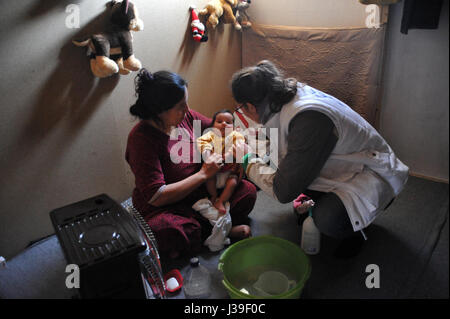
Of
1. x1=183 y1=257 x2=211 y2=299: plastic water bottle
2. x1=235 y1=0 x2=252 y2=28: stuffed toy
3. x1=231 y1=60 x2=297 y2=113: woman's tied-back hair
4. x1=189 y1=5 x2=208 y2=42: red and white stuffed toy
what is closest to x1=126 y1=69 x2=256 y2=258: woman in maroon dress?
x1=183 y1=257 x2=211 y2=299: plastic water bottle

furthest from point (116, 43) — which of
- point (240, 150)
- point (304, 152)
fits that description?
point (304, 152)

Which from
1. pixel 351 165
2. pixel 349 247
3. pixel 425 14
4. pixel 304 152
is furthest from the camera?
pixel 349 247

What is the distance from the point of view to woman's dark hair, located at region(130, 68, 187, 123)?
1.37 metres

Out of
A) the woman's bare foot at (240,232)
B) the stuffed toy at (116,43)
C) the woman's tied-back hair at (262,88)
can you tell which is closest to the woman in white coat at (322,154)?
the woman's tied-back hair at (262,88)

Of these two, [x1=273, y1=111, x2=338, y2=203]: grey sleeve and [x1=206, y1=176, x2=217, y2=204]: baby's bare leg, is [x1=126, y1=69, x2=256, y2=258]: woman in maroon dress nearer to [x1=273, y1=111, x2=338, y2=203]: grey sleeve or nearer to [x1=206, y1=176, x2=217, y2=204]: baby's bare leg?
[x1=206, y1=176, x2=217, y2=204]: baby's bare leg

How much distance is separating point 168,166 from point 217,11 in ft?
3.71

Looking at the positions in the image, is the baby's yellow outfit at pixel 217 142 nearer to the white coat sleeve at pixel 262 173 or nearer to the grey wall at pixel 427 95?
the white coat sleeve at pixel 262 173

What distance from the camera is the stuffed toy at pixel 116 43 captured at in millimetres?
1599

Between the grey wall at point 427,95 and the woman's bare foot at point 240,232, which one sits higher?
the grey wall at point 427,95

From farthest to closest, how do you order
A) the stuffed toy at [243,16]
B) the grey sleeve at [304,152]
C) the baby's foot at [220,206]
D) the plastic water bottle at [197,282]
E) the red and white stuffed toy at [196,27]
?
the stuffed toy at [243,16] → the red and white stuffed toy at [196,27] → the baby's foot at [220,206] → the plastic water bottle at [197,282] → the grey sleeve at [304,152]

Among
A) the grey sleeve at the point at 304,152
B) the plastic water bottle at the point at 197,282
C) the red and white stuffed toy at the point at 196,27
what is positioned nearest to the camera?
the grey sleeve at the point at 304,152

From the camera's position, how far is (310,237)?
1500 millimetres

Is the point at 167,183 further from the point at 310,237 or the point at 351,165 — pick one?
the point at 351,165
